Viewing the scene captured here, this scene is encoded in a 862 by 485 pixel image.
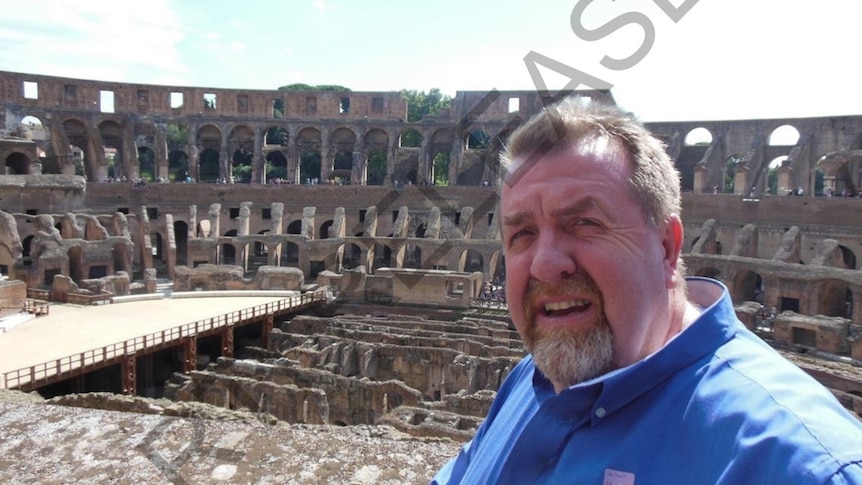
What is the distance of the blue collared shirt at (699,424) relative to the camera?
4.14 feet

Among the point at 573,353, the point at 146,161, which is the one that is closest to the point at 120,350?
the point at 573,353

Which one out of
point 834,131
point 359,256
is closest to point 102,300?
point 359,256

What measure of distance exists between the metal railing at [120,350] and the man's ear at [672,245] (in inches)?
643

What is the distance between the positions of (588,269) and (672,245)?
1.12 feet

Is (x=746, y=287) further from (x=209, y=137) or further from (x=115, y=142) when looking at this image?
(x=115, y=142)

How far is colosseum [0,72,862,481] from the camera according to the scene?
53.7 feet

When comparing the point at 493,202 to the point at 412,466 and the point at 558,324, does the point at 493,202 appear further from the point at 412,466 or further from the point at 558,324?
the point at 558,324

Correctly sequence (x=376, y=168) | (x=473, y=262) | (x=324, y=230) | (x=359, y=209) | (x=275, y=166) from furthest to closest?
(x=275, y=166), (x=376, y=168), (x=324, y=230), (x=359, y=209), (x=473, y=262)

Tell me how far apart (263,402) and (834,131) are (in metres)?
29.2

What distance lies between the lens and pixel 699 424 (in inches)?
56.7

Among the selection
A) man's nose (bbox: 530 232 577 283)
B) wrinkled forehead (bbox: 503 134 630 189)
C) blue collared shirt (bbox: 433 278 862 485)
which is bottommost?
blue collared shirt (bbox: 433 278 862 485)

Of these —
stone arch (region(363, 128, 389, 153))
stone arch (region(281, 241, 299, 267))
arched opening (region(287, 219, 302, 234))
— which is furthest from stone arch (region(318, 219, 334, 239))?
stone arch (region(363, 128, 389, 153))

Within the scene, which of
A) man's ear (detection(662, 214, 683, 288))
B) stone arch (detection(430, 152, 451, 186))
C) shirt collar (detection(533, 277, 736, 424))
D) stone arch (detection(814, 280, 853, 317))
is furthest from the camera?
stone arch (detection(430, 152, 451, 186))

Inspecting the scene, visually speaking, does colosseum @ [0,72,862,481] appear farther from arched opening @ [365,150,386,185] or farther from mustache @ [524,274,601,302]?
mustache @ [524,274,601,302]
